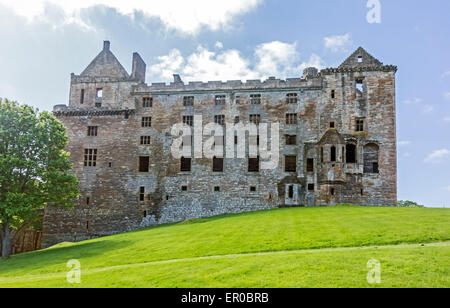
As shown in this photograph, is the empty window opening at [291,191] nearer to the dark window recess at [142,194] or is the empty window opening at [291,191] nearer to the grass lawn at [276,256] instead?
the grass lawn at [276,256]

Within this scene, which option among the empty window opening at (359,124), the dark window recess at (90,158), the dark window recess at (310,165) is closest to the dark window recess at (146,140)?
the dark window recess at (90,158)

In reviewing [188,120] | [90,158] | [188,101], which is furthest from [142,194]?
[188,101]

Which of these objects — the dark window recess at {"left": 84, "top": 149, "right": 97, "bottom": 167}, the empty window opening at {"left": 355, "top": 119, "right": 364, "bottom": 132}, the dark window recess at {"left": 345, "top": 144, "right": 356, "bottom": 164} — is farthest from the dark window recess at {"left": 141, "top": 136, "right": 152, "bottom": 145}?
the empty window opening at {"left": 355, "top": 119, "right": 364, "bottom": 132}

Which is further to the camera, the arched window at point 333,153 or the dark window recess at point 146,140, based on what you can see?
the dark window recess at point 146,140

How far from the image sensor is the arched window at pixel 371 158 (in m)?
44.4

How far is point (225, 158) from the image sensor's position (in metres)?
47.3

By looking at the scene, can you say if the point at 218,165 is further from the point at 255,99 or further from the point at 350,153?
the point at 350,153

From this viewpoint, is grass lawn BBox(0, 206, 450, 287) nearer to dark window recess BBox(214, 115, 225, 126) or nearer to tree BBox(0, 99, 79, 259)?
tree BBox(0, 99, 79, 259)

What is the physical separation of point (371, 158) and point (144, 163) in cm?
2661

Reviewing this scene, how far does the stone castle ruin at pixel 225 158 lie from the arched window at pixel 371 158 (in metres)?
0.11

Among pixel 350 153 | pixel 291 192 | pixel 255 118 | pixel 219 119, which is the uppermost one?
pixel 255 118

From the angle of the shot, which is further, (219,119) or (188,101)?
(188,101)

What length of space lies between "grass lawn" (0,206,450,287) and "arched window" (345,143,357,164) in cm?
1175
